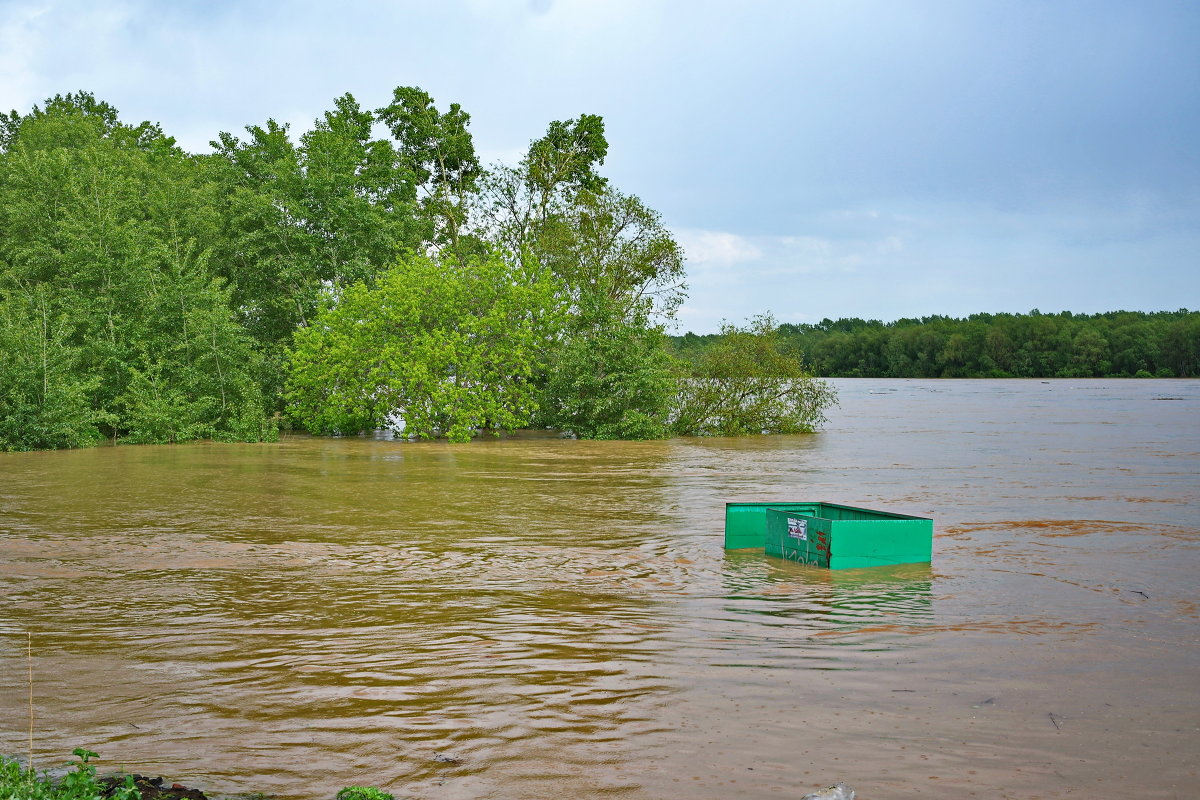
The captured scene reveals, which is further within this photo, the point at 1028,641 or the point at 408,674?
the point at 1028,641

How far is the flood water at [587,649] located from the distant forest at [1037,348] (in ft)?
344

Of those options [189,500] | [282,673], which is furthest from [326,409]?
[282,673]

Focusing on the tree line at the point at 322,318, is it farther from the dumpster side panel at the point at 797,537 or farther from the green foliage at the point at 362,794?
the green foliage at the point at 362,794

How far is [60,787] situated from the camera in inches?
187

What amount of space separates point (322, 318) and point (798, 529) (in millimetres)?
26301

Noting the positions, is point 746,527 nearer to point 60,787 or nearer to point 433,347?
point 60,787

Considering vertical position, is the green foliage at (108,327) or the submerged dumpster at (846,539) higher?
the green foliage at (108,327)

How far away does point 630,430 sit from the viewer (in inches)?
1426

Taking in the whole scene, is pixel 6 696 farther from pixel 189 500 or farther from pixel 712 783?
pixel 189 500

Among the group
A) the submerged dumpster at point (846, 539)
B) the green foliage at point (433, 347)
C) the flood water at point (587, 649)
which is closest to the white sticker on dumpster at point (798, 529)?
the submerged dumpster at point (846, 539)

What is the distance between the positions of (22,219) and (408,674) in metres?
36.7

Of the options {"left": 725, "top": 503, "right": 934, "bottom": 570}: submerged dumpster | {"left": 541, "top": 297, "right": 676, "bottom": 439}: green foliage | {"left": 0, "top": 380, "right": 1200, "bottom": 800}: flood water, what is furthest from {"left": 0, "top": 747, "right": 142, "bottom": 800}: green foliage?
{"left": 541, "top": 297, "right": 676, "bottom": 439}: green foliage

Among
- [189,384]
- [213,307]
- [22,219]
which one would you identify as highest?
[22,219]

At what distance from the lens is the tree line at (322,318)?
33.4m
